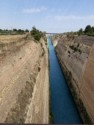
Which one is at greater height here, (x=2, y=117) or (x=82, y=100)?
(x=2, y=117)

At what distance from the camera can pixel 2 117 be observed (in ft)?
34.4

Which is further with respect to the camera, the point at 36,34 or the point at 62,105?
the point at 36,34

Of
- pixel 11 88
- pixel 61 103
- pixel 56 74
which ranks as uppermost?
pixel 11 88

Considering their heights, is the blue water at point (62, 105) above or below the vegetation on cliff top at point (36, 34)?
above

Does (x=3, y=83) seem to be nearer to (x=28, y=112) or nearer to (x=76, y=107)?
(x=28, y=112)

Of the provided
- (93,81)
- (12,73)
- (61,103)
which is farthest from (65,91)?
(12,73)

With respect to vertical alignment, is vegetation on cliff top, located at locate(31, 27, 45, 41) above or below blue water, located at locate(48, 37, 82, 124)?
below

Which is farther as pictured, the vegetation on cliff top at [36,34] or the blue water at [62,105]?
the vegetation on cliff top at [36,34]

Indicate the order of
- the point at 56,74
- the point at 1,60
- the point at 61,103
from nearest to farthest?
the point at 1,60
the point at 61,103
the point at 56,74

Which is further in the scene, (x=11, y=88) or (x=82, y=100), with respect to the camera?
(x=82, y=100)

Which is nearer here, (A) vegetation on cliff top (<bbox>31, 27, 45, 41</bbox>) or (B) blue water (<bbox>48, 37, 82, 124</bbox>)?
(B) blue water (<bbox>48, 37, 82, 124</bbox>)

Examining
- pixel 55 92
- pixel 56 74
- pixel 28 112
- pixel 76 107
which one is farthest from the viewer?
pixel 56 74

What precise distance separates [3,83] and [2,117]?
3.51 metres

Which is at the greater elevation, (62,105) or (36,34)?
(62,105)
